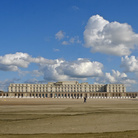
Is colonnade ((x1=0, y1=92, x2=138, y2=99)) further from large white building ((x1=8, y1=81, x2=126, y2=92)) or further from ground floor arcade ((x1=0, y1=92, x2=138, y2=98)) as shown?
large white building ((x1=8, y1=81, x2=126, y2=92))

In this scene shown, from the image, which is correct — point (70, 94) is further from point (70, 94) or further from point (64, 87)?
point (64, 87)

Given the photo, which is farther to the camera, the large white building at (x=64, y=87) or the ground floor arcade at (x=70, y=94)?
the large white building at (x=64, y=87)

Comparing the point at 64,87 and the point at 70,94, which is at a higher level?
the point at 64,87

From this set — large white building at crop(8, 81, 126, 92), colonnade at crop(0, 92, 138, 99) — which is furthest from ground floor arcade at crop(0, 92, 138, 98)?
large white building at crop(8, 81, 126, 92)

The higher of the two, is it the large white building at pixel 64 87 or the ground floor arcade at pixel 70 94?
the large white building at pixel 64 87

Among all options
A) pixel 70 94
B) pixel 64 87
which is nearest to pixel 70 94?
pixel 70 94

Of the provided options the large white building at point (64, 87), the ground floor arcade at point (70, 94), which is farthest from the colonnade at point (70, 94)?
the large white building at point (64, 87)

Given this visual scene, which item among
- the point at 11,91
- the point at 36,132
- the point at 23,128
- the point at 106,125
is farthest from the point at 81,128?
the point at 11,91

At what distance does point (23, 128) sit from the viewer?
36.9 ft

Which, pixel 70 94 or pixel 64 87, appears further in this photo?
pixel 64 87

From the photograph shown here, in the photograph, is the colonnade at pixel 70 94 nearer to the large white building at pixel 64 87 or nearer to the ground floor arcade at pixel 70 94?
the ground floor arcade at pixel 70 94

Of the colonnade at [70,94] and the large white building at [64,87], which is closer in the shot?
the colonnade at [70,94]

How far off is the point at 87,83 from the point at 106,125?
17740 centimetres

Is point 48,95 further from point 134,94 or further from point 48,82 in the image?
point 134,94
